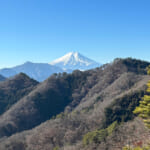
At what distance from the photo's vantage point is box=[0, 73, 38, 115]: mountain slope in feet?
258

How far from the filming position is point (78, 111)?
58.3 meters

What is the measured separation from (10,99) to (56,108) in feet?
66.6

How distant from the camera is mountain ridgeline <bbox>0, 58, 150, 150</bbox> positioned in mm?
26530

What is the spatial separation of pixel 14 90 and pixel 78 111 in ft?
128

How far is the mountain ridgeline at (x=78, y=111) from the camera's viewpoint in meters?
26.5

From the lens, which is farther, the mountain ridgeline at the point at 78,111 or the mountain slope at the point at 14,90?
the mountain slope at the point at 14,90

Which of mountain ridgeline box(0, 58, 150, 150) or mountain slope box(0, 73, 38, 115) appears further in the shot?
mountain slope box(0, 73, 38, 115)

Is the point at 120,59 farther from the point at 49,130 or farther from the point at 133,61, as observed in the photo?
the point at 49,130

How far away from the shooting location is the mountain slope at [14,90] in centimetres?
7855

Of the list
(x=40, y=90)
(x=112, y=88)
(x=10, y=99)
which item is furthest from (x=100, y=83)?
(x=10, y=99)

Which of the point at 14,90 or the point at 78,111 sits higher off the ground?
the point at 14,90

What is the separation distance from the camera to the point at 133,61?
3425 inches

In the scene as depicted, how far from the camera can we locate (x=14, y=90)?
86.1m

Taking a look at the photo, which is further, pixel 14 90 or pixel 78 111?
pixel 14 90
